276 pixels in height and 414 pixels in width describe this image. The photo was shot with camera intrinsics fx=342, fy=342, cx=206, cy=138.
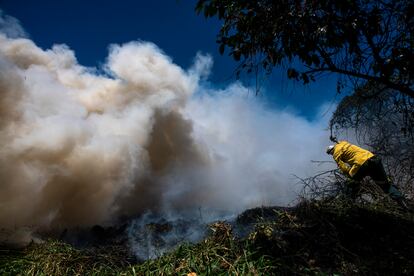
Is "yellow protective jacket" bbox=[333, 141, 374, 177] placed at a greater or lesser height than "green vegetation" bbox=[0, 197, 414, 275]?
greater

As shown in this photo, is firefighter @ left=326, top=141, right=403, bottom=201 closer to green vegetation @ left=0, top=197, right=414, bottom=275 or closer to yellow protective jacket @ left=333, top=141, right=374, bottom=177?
yellow protective jacket @ left=333, top=141, right=374, bottom=177

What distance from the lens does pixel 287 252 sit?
438cm

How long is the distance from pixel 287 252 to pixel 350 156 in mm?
5106

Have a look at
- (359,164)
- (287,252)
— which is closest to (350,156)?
(359,164)

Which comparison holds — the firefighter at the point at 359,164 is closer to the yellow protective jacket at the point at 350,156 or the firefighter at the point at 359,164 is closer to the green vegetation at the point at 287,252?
the yellow protective jacket at the point at 350,156

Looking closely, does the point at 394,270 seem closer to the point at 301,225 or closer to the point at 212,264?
the point at 301,225

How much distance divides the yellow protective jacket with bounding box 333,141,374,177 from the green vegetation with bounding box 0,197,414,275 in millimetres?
2677

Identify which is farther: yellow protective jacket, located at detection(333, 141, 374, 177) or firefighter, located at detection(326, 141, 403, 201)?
yellow protective jacket, located at detection(333, 141, 374, 177)

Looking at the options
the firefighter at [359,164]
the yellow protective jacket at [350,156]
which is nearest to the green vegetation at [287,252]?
the firefighter at [359,164]

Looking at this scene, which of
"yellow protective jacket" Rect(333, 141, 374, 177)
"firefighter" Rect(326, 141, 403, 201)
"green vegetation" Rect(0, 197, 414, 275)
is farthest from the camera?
"yellow protective jacket" Rect(333, 141, 374, 177)

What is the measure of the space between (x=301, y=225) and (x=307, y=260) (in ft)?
2.68

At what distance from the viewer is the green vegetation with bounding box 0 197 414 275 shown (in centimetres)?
405

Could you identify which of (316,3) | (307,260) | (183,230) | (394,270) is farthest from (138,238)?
(316,3)

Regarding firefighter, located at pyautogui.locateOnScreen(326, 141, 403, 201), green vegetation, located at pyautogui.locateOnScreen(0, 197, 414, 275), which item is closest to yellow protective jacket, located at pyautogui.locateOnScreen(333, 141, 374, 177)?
firefighter, located at pyautogui.locateOnScreen(326, 141, 403, 201)
